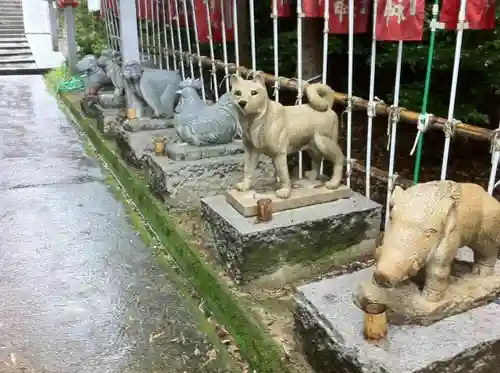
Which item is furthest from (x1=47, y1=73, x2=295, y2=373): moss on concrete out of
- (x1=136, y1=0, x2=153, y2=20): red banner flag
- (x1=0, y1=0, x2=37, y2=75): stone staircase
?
(x1=0, y1=0, x2=37, y2=75): stone staircase

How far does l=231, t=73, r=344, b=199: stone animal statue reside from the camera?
280 cm

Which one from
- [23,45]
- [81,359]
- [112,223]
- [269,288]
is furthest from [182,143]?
[23,45]

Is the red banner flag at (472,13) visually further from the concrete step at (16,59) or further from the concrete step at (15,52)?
the concrete step at (15,52)

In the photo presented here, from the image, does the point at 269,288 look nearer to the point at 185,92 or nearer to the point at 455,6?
the point at 455,6

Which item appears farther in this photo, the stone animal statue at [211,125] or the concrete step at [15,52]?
the concrete step at [15,52]

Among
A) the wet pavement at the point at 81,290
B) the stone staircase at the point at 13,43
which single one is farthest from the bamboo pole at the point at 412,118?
the stone staircase at the point at 13,43

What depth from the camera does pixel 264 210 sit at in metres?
2.90

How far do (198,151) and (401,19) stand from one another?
6.05 feet

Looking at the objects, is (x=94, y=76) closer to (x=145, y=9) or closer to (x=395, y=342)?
(x=145, y=9)

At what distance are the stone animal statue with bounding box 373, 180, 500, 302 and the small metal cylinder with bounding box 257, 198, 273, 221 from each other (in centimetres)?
100

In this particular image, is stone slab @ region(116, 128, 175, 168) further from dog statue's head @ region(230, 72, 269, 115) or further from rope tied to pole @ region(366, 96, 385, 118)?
rope tied to pole @ region(366, 96, 385, 118)

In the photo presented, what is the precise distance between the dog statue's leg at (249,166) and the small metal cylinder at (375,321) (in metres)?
1.38

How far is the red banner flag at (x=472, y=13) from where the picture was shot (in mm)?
2564

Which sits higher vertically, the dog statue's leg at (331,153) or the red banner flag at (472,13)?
the red banner flag at (472,13)
